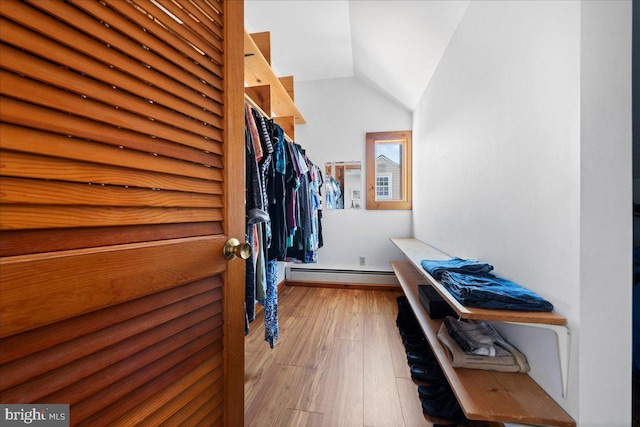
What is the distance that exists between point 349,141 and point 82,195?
9.17 ft

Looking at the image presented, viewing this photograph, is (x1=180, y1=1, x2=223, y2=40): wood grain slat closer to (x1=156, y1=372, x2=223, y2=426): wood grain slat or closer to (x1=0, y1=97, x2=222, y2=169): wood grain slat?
(x1=0, y1=97, x2=222, y2=169): wood grain slat

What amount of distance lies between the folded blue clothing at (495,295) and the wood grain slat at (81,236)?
0.94m

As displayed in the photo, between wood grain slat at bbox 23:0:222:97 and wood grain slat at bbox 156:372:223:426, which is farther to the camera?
wood grain slat at bbox 156:372:223:426

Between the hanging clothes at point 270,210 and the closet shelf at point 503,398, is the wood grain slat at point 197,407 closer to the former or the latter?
the hanging clothes at point 270,210

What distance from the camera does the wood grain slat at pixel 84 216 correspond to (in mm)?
335

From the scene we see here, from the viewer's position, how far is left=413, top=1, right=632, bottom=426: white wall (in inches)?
27.1

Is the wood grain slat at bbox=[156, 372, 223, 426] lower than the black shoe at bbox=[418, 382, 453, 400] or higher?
higher

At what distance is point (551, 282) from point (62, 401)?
128 cm

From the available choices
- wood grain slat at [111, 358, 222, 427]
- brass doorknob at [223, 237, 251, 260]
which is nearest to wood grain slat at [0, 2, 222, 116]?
brass doorknob at [223, 237, 251, 260]

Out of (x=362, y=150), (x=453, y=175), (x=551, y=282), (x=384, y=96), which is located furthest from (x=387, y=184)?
(x=551, y=282)

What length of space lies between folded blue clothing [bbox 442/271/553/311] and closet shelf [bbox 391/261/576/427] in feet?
0.99

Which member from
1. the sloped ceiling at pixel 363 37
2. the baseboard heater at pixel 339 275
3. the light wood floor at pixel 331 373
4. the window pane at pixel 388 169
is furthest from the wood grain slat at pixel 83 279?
the window pane at pixel 388 169

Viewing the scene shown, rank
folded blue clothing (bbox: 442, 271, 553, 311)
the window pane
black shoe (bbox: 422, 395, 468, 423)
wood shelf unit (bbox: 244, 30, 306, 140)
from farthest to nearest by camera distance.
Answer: the window pane → wood shelf unit (bbox: 244, 30, 306, 140) → black shoe (bbox: 422, 395, 468, 423) → folded blue clothing (bbox: 442, 271, 553, 311)

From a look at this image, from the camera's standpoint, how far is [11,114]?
0.33 m
